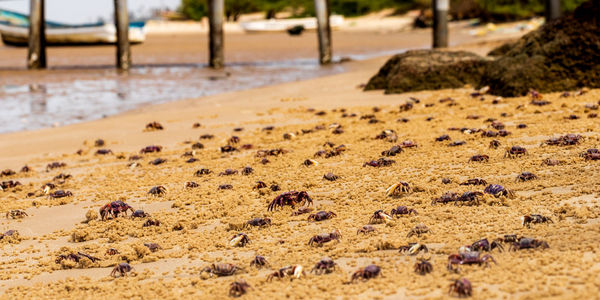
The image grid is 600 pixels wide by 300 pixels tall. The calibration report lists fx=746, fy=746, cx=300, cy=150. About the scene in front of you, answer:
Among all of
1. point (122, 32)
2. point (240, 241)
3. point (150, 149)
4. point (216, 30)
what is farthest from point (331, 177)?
point (122, 32)

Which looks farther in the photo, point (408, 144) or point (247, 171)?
point (408, 144)

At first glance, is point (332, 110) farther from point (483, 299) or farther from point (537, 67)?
point (483, 299)

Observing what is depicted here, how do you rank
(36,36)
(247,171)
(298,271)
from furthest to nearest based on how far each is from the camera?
(36,36), (247,171), (298,271)

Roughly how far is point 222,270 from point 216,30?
65.1 feet

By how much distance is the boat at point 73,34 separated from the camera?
4070 centimetres

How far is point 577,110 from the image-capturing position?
26.3 feet

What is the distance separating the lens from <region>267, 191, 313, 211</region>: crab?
5141 millimetres

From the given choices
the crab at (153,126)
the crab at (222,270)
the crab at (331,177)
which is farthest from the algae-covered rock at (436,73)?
the crab at (222,270)

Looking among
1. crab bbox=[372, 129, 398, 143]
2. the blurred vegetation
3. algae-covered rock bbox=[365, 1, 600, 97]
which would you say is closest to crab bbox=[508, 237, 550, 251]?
crab bbox=[372, 129, 398, 143]

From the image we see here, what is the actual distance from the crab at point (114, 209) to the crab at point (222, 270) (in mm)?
1497

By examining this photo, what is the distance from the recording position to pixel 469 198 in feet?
15.7

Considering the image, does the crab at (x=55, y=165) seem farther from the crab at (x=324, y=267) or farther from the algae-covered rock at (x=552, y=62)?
the algae-covered rock at (x=552, y=62)

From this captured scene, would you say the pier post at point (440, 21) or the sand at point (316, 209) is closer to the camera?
the sand at point (316, 209)

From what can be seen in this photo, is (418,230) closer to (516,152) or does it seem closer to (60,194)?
(516,152)
